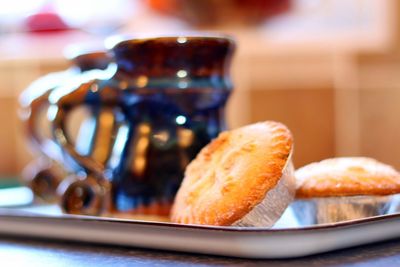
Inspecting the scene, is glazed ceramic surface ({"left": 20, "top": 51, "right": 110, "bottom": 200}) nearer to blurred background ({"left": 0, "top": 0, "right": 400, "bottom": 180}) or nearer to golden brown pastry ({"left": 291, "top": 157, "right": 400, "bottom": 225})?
golden brown pastry ({"left": 291, "top": 157, "right": 400, "bottom": 225})

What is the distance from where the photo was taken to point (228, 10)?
2.61 metres

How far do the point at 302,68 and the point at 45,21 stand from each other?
1193 mm

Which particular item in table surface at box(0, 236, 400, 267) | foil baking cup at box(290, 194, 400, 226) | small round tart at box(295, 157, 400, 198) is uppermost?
small round tart at box(295, 157, 400, 198)

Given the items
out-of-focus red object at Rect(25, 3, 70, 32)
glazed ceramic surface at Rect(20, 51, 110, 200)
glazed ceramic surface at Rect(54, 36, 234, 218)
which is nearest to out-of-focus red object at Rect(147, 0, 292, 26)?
out-of-focus red object at Rect(25, 3, 70, 32)

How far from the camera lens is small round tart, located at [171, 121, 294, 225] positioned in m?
0.53

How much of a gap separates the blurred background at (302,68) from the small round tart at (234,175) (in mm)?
1493

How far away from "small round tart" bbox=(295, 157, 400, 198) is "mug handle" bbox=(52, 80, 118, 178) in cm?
23

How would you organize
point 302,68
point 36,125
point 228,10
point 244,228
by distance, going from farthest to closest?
1. point 228,10
2. point 302,68
3. point 36,125
4. point 244,228

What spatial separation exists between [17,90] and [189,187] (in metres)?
2.31

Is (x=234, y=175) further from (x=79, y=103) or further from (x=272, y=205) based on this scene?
(x=79, y=103)

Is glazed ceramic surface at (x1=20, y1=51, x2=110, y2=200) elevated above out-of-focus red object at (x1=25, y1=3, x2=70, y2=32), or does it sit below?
below

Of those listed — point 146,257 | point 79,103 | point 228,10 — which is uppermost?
point 228,10

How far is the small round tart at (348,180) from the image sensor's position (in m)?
0.55

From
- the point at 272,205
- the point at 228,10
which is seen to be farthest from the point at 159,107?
the point at 228,10
